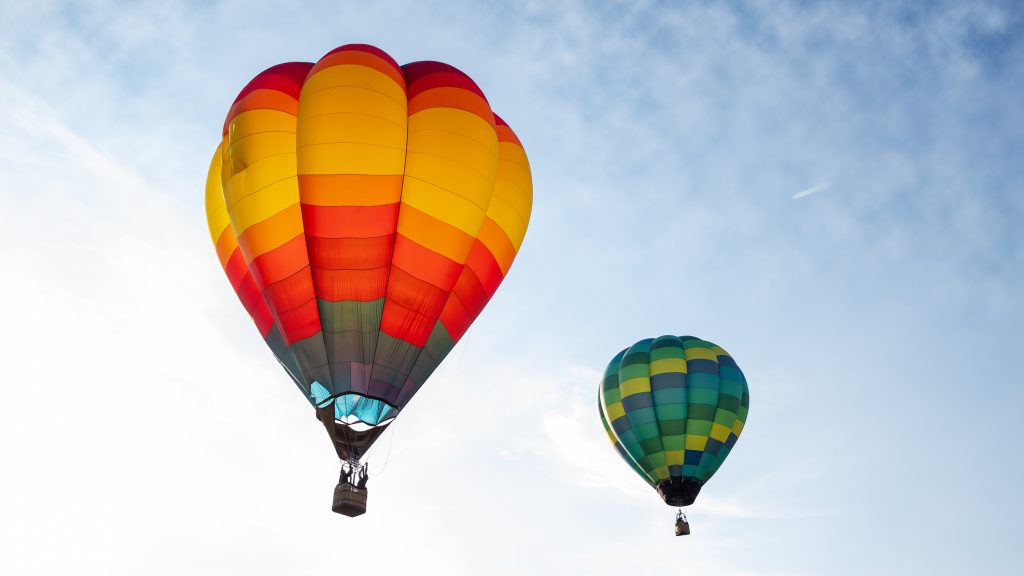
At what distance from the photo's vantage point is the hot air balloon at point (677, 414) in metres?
19.3

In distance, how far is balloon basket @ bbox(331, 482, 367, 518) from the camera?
1129cm

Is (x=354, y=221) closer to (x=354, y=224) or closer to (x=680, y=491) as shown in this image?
(x=354, y=224)

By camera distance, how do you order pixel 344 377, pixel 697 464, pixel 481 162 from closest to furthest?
1. pixel 344 377
2. pixel 481 162
3. pixel 697 464

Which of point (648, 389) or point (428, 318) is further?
point (648, 389)

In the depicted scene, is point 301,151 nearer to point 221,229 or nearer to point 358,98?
point 358,98

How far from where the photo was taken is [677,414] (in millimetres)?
19453

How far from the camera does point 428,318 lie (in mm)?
12242

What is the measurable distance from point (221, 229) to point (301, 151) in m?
2.21

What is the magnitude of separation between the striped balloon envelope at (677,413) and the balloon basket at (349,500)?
31.4 feet

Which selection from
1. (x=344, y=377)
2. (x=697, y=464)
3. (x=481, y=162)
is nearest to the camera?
(x=344, y=377)

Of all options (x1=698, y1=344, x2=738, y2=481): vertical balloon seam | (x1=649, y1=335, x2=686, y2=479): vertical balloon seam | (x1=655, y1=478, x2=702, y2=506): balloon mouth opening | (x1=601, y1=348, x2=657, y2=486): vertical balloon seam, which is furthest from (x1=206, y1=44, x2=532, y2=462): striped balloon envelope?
(x1=698, y1=344, x2=738, y2=481): vertical balloon seam

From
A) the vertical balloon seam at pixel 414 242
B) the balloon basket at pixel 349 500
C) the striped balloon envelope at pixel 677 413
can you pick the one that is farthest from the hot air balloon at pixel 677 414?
the balloon basket at pixel 349 500

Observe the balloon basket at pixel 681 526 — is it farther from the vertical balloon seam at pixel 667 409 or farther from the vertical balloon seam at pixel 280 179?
the vertical balloon seam at pixel 280 179

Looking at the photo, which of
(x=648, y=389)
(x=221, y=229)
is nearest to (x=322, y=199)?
(x=221, y=229)
